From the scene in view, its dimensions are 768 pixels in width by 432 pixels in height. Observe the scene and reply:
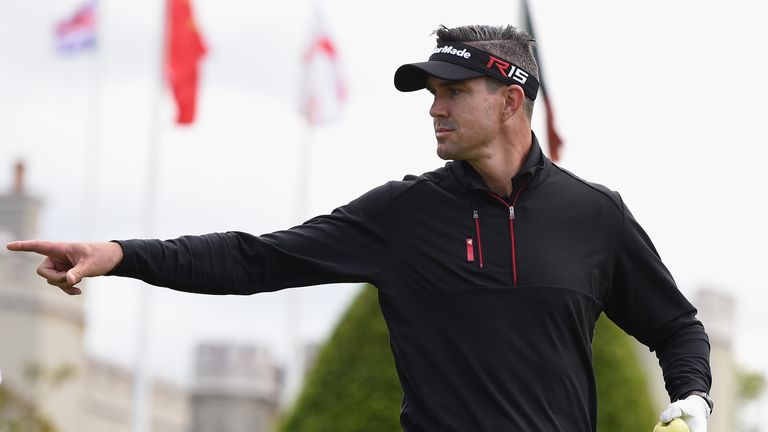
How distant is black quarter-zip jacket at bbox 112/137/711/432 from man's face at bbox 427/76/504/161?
0.34ft

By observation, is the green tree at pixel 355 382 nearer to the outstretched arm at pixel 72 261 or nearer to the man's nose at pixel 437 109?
the man's nose at pixel 437 109

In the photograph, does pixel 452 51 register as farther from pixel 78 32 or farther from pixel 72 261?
pixel 78 32

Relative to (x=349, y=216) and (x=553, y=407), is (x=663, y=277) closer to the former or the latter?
(x=553, y=407)

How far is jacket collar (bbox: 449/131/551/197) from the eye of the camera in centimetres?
474

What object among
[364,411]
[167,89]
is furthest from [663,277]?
[167,89]

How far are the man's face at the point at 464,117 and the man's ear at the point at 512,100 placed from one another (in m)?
0.04

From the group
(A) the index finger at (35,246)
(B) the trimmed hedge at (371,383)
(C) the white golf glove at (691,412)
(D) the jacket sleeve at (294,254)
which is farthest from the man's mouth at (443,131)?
(B) the trimmed hedge at (371,383)

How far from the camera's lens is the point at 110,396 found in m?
30.0

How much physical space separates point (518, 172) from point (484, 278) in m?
0.33

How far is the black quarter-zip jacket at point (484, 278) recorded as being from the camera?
4539 millimetres

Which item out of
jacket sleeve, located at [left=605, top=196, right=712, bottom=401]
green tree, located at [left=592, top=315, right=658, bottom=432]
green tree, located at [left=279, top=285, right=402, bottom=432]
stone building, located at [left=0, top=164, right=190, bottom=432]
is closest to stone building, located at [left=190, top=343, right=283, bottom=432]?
stone building, located at [left=0, top=164, right=190, bottom=432]

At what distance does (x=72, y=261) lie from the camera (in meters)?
4.27

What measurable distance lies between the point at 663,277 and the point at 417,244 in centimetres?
69

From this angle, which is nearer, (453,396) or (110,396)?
(453,396)
